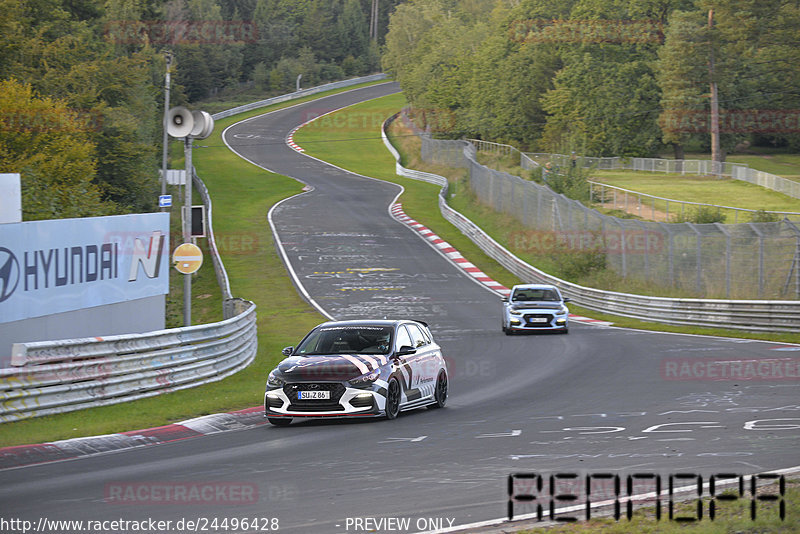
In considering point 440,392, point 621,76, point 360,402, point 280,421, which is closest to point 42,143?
point 440,392

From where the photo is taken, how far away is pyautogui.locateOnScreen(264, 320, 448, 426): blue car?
13188 mm

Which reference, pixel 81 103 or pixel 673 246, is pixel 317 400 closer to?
pixel 673 246

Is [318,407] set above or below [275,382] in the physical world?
below

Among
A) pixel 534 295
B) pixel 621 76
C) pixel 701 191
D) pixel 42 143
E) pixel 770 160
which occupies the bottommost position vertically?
pixel 534 295

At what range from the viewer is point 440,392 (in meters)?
15.4

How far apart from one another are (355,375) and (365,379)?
5.7 inches

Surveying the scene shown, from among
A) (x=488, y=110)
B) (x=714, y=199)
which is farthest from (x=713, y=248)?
(x=488, y=110)

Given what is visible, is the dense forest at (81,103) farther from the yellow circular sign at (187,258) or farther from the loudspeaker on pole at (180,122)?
the yellow circular sign at (187,258)

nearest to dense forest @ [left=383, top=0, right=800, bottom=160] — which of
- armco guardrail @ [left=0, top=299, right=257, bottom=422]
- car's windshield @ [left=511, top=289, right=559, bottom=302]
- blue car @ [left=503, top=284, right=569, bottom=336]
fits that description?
car's windshield @ [left=511, top=289, right=559, bottom=302]

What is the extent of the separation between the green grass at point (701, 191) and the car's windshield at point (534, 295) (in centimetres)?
2277

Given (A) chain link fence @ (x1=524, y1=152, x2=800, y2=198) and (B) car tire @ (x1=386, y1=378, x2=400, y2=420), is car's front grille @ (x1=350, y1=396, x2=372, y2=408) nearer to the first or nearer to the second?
(B) car tire @ (x1=386, y1=378, x2=400, y2=420)

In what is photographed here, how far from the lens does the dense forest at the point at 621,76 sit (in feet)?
A: 247

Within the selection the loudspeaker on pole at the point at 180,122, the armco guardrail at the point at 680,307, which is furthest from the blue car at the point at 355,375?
the armco guardrail at the point at 680,307

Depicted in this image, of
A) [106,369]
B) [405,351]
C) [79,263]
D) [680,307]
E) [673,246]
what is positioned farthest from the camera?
[673,246]
